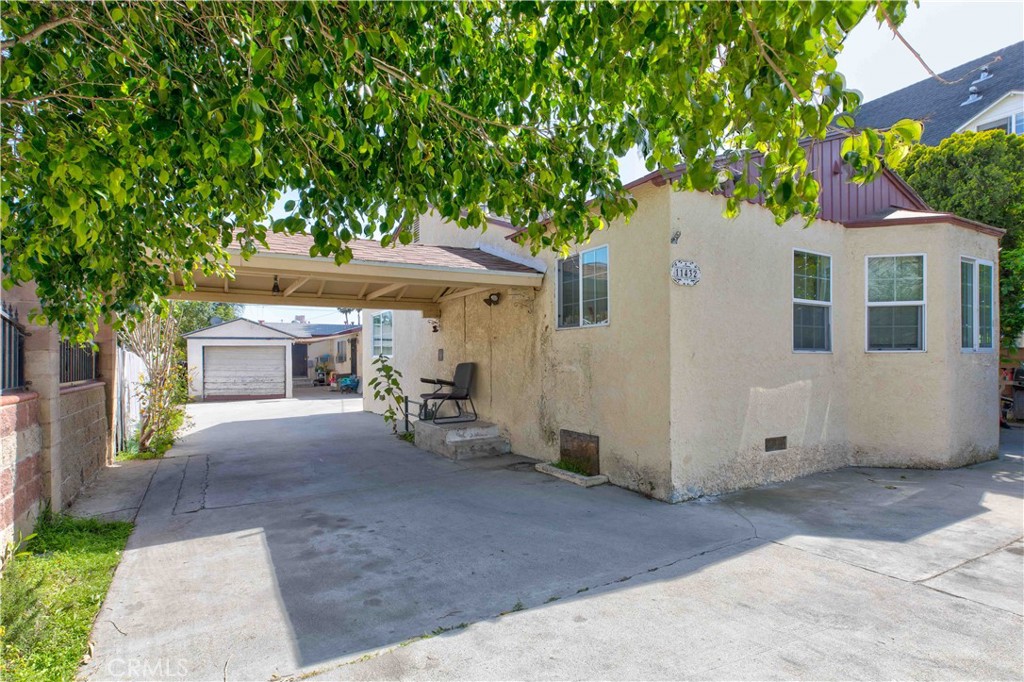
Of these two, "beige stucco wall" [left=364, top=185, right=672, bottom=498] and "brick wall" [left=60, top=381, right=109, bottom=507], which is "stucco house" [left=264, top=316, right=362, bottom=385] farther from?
"brick wall" [left=60, top=381, right=109, bottom=507]

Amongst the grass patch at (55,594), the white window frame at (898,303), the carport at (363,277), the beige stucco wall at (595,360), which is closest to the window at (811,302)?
the white window frame at (898,303)

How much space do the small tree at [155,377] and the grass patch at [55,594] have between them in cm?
448

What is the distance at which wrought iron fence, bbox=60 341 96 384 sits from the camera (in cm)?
604

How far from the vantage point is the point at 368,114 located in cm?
262

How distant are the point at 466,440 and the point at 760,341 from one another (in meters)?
4.47

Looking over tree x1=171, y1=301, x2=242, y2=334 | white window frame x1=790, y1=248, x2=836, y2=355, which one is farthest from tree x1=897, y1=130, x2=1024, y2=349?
tree x1=171, y1=301, x2=242, y2=334

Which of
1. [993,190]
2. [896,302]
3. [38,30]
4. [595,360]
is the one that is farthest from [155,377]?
[993,190]

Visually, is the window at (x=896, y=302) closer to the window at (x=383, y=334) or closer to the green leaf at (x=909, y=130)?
the green leaf at (x=909, y=130)

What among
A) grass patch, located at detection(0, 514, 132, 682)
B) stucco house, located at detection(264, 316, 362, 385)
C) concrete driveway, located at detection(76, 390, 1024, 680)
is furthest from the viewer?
stucco house, located at detection(264, 316, 362, 385)

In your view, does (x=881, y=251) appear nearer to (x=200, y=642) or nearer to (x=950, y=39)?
(x=950, y=39)

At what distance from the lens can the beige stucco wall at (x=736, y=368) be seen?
593 centimetres

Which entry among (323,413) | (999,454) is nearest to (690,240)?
(999,454)

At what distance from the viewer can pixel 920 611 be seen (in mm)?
3316
